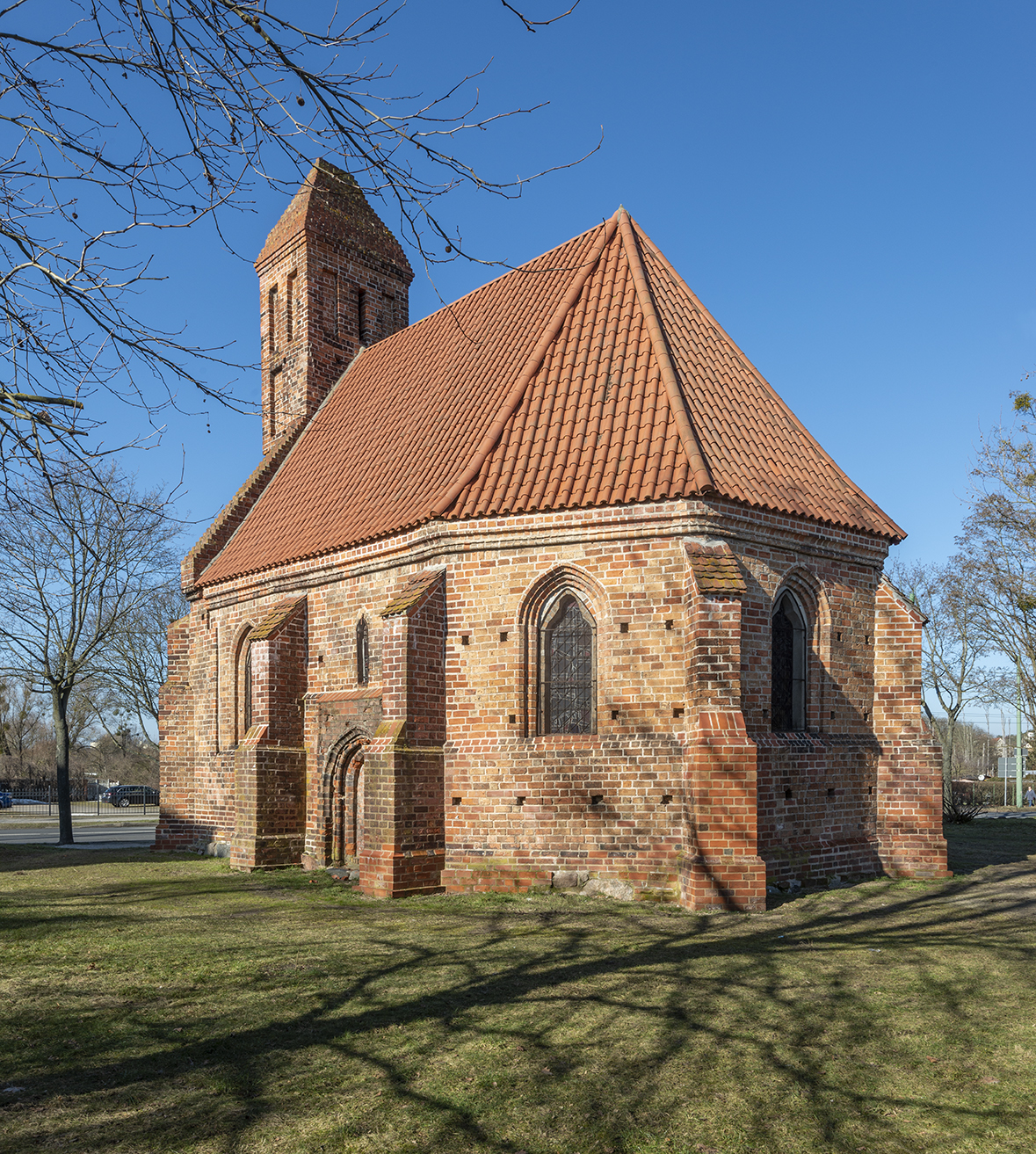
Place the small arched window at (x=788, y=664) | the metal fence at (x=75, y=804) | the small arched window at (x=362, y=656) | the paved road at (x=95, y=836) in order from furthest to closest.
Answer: the metal fence at (x=75, y=804), the paved road at (x=95, y=836), the small arched window at (x=362, y=656), the small arched window at (x=788, y=664)

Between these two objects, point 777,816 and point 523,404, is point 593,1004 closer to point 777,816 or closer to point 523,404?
point 777,816

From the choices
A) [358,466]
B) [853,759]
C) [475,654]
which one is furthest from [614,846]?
[358,466]

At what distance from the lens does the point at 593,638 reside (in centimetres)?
1179

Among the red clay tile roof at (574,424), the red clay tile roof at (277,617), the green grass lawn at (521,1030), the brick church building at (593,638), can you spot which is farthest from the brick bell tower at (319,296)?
the green grass lawn at (521,1030)

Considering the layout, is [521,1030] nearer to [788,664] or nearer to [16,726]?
[788,664]

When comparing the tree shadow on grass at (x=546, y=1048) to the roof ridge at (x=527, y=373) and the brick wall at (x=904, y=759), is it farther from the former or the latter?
the roof ridge at (x=527, y=373)

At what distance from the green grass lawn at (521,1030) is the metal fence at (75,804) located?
30512mm

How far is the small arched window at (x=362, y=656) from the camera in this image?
14.3 metres

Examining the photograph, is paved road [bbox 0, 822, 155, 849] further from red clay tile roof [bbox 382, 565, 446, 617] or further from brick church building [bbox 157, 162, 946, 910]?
red clay tile roof [bbox 382, 565, 446, 617]

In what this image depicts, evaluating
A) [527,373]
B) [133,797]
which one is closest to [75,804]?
[133,797]

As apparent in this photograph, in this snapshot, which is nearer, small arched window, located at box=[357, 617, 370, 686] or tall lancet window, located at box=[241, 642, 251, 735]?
small arched window, located at box=[357, 617, 370, 686]

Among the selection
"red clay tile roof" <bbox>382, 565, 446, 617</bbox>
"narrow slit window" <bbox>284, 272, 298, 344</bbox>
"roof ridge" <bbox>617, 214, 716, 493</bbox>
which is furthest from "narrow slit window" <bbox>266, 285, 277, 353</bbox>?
"red clay tile roof" <bbox>382, 565, 446, 617</bbox>

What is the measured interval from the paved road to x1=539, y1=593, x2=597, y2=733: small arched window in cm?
1270

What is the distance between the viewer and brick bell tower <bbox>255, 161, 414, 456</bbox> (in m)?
20.2
